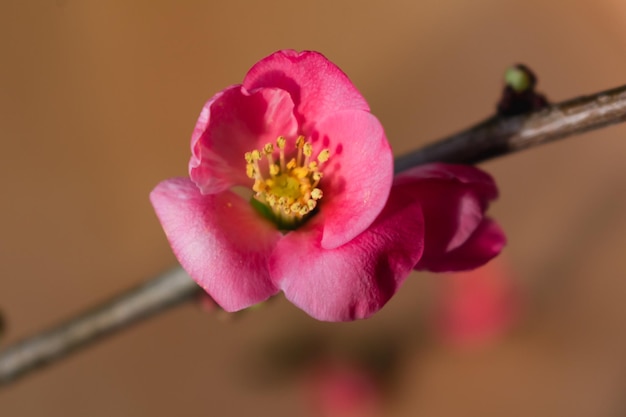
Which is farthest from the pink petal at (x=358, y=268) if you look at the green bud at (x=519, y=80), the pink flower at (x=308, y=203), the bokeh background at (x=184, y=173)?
the bokeh background at (x=184, y=173)

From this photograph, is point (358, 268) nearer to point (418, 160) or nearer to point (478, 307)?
point (418, 160)

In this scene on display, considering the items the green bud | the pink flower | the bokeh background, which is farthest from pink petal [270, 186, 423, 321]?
the bokeh background

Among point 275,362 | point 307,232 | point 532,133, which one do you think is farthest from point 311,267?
point 275,362

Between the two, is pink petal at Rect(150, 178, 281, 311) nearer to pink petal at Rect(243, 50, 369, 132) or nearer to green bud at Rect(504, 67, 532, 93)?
pink petal at Rect(243, 50, 369, 132)

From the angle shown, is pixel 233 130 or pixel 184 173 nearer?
pixel 233 130

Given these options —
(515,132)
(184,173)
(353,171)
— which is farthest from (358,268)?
(184,173)

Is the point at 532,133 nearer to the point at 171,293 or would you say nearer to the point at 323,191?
the point at 323,191
